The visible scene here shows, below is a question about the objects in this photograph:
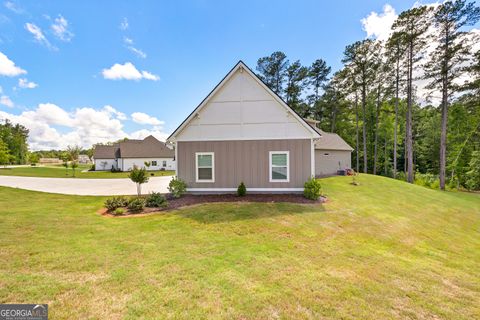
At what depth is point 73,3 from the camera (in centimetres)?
1031

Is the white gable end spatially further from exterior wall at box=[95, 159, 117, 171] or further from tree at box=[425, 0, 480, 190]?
exterior wall at box=[95, 159, 117, 171]

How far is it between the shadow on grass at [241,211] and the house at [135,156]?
1265 inches

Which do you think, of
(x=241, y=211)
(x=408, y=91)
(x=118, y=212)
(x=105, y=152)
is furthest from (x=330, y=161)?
(x=105, y=152)

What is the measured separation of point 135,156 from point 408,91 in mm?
39022

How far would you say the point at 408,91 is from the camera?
22.3 meters

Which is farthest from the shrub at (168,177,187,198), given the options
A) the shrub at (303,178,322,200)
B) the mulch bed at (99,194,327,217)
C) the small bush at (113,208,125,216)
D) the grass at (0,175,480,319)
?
the shrub at (303,178,322,200)

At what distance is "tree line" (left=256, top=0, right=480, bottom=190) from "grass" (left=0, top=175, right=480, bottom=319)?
18579 millimetres

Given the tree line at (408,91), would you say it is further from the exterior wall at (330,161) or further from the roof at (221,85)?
the roof at (221,85)

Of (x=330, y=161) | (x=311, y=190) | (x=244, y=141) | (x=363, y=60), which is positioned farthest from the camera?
(x=363, y=60)

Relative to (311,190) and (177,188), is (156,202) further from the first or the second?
(311,190)

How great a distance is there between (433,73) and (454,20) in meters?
4.21

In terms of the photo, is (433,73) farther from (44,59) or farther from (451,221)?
(44,59)

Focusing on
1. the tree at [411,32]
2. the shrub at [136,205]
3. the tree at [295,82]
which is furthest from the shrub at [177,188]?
the tree at [295,82]

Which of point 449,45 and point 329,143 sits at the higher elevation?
point 449,45
